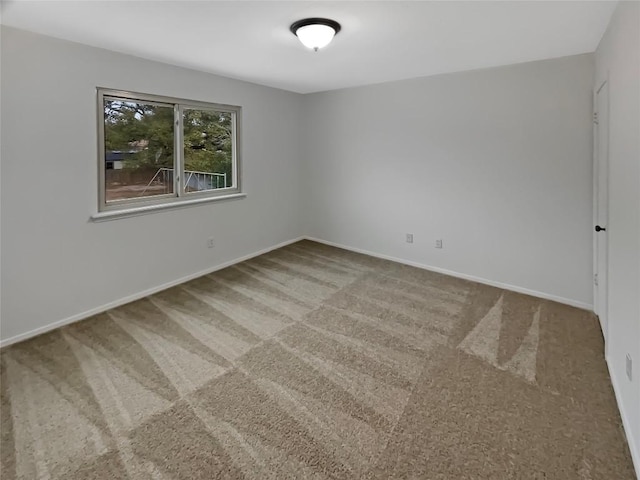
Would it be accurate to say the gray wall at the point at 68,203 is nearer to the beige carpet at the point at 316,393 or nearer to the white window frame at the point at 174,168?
the white window frame at the point at 174,168

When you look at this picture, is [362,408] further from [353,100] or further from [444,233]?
[353,100]

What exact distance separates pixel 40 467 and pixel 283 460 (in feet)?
3.80

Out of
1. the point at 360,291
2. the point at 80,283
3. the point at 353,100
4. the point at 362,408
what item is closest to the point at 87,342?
the point at 80,283

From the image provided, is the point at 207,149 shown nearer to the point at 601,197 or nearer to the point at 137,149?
the point at 137,149

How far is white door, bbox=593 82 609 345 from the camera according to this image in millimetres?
2539

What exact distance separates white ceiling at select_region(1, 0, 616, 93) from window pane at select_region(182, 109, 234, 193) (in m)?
0.69

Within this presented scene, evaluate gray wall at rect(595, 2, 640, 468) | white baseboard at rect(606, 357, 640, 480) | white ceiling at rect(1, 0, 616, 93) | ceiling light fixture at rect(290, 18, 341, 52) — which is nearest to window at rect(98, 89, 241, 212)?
white ceiling at rect(1, 0, 616, 93)

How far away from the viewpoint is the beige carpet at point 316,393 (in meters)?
1.72

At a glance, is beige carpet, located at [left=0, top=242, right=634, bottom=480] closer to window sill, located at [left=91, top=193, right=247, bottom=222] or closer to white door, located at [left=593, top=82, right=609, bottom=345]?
white door, located at [left=593, top=82, right=609, bottom=345]

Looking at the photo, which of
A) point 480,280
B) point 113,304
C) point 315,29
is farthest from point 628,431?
point 113,304

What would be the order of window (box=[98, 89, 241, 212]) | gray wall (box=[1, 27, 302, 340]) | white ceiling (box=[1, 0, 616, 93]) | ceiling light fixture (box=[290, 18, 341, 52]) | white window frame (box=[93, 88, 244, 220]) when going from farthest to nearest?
window (box=[98, 89, 241, 212]), white window frame (box=[93, 88, 244, 220]), gray wall (box=[1, 27, 302, 340]), ceiling light fixture (box=[290, 18, 341, 52]), white ceiling (box=[1, 0, 616, 93])

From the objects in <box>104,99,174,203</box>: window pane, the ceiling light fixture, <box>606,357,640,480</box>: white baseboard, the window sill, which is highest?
the ceiling light fixture

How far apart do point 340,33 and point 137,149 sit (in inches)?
91.0

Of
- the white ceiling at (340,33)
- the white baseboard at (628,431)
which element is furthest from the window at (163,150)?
the white baseboard at (628,431)
